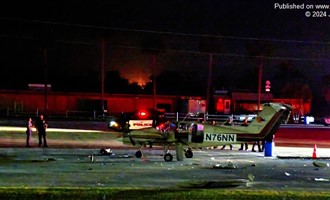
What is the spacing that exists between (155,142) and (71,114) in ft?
155

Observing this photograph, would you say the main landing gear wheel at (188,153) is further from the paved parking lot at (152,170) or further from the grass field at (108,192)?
the grass field at (108,192)

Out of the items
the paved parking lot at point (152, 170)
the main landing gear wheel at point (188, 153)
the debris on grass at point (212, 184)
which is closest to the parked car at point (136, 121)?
the paved parking lot at point (152, 170)

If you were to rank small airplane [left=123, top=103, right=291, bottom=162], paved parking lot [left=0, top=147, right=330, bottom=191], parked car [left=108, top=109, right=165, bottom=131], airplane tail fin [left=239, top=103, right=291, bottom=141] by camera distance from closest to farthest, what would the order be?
paved parking lot [left=0, top=147, right=330, bottom=191]
small airplane [left=123, top=103, right=291, bottom=162]
airplane tail fin [left=239, top=103, right=291, bottom=141]
parked car [left=108, top=109, right=165, bottom=131]

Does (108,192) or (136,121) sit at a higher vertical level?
(136,121)

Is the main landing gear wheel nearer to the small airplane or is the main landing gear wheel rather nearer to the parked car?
the small airplane

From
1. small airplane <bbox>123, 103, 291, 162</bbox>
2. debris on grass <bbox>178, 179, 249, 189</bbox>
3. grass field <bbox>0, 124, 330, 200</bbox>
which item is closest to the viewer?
grass field <bbox>0, 124, 330, 200</bbox>

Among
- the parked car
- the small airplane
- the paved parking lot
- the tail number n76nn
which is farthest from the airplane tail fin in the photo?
the parked car

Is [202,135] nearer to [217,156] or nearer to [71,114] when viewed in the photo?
[217,156]

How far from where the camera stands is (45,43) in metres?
87.2

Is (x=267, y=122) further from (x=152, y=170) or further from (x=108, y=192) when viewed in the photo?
(x=108, y=192)

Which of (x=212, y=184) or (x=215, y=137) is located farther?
(x=215, y=137)

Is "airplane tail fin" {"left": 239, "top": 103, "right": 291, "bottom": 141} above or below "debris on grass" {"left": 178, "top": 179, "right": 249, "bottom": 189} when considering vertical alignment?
above

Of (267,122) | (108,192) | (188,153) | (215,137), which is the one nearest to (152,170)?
(215,137)

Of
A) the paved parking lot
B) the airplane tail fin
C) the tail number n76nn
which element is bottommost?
the paved parking lot
